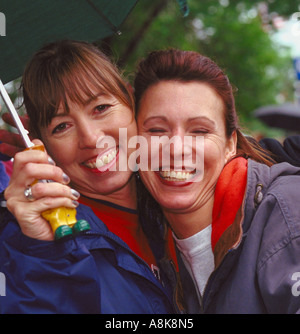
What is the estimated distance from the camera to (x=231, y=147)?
2.53 metres

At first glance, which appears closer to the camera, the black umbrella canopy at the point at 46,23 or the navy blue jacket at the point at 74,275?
the navy blue jacket at the point at 74,275

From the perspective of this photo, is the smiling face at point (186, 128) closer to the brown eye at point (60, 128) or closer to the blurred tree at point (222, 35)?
the brown eye at point (60, 128)

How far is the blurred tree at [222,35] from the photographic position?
27.4 feet

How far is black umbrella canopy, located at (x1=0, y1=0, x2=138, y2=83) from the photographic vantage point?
237cm

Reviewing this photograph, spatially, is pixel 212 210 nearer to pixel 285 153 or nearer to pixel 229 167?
pixel 229 167

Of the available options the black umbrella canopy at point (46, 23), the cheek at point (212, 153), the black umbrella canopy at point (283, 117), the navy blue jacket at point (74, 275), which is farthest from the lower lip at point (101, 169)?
the black umbrella canopy at point (283, 117)

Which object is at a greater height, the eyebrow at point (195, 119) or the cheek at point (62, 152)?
the eyebrow at point (195, 119)

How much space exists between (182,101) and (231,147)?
1.36 ft

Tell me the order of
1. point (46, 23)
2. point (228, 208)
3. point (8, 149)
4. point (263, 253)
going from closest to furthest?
point (263, 253) → point (228, 208) → point (46, 23) → point (8, 149)

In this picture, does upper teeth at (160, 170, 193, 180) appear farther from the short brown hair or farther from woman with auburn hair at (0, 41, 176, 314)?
the short brown hair

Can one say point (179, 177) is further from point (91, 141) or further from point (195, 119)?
point (91, 141)

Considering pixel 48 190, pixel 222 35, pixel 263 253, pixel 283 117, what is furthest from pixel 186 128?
pixel 222 35

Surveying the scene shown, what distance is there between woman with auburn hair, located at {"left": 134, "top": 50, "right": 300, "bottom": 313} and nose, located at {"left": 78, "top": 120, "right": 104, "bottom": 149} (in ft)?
0.88
